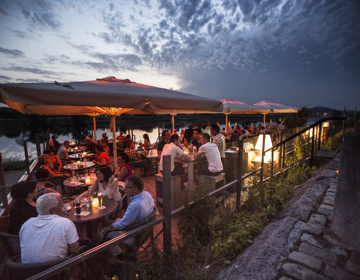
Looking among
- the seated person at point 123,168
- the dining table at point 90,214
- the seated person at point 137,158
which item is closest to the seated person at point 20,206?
the dining table at point 90,214

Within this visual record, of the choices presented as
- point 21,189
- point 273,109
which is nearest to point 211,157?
point 21,189

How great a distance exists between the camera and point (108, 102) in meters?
3.10

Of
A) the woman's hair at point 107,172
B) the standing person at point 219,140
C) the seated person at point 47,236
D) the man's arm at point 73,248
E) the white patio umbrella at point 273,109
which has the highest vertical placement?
the white patio umbrella at point 273,109

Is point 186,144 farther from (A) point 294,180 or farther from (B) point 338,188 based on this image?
(B) point 338,188

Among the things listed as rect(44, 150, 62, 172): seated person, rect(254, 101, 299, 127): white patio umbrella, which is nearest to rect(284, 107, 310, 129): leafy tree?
rect(254, 101, 299, 127): white patio umbrella

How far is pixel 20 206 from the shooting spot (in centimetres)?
268

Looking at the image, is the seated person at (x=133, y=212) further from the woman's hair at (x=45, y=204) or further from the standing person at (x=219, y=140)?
the standing person at (x=219, y=140)

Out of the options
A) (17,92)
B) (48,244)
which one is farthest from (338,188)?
(17,92)

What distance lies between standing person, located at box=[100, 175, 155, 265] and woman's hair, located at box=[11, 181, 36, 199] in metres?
1.27

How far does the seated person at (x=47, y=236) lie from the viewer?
2018mm

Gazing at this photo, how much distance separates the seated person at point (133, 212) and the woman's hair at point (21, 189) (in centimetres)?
127

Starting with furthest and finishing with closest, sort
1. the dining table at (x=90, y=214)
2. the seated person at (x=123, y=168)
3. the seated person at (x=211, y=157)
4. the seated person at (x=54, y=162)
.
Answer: the seated person at (x=54, y=162) < the seated person at (x=123, y=168) < the seated person at (x=211, y=157) < the dining table at (x=90, y=214)

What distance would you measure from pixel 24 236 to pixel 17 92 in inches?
69.7

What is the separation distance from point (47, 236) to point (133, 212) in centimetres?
101
